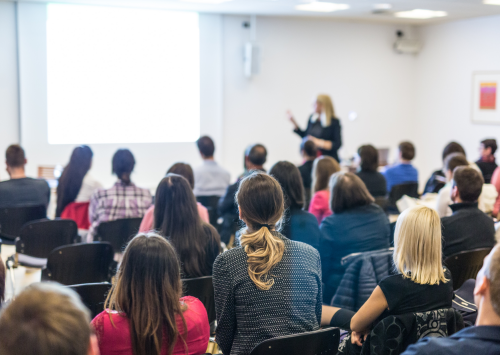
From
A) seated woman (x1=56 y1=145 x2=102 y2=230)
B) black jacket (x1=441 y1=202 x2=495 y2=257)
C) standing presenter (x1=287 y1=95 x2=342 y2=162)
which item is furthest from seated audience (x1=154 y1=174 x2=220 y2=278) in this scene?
standing presenter (x1=287 y1=95 x2=342 y2=162)

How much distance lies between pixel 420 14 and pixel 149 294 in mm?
7450

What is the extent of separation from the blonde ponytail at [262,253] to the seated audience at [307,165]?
111 inches

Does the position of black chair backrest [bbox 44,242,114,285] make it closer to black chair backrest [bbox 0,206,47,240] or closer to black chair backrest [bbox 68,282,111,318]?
black chair backrest [bbox 68,282,111,318]

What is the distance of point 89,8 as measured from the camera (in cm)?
664

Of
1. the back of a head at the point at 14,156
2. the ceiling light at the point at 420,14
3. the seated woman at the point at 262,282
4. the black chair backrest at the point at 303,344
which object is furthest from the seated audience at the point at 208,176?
the ceiling light at the point at 420,14

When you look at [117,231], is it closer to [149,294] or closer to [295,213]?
[295,213]

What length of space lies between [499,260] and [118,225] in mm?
2875

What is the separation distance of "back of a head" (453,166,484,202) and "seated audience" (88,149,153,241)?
2243 mm

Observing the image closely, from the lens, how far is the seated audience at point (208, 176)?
4.95 meters

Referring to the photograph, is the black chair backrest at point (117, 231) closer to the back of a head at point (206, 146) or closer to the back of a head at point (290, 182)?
the back of a head at point (290, 182)

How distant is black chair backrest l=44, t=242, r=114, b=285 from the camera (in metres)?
2.92

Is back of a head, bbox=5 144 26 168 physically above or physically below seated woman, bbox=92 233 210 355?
above

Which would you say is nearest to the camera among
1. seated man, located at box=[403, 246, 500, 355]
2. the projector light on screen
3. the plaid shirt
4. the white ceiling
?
seated man, located at box=[403, 246, 500, 355]

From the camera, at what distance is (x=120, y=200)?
373 cm
